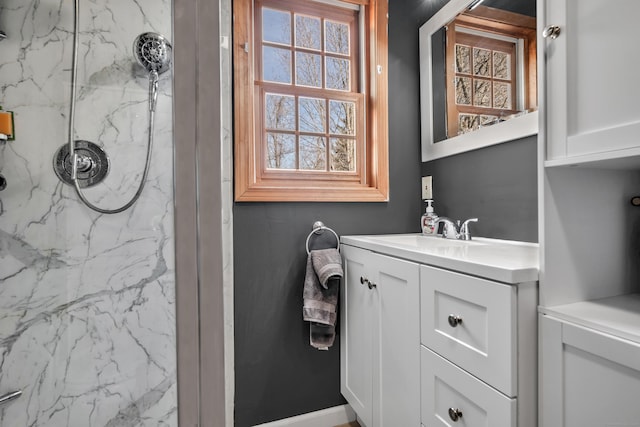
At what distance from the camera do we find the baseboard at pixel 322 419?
61.4 inches

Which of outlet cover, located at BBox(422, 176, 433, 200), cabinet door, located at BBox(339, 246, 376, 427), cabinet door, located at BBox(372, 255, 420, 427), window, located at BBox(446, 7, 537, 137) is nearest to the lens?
cabinet door, located at BBox(372, 255, 420, 427)

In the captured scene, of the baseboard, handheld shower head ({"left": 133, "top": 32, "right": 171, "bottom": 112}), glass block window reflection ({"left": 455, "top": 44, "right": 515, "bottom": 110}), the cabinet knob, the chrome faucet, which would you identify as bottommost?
the baseboard

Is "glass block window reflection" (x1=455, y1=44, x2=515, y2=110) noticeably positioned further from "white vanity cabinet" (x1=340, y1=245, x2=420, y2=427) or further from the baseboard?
the baseboard

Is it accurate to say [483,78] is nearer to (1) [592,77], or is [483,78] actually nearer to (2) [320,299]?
→ (1) [592,77]

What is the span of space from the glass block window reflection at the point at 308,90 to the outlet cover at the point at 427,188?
391 millimetres

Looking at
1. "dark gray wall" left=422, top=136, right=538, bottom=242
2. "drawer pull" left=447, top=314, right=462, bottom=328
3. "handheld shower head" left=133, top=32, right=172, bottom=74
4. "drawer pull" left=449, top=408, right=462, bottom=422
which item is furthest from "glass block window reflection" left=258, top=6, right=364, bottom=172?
"drawer pull" left=449, top=408, right=462, bottom=422

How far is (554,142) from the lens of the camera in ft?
2.53

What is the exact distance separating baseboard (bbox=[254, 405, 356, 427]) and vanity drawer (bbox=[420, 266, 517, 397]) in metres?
0.89

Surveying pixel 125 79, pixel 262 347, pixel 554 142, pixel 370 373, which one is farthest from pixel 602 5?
pixel 262 347

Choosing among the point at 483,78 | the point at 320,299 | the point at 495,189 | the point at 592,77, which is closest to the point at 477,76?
the point at 483,78

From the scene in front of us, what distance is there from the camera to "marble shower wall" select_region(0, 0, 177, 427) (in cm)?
69

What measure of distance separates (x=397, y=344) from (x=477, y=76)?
1.18m

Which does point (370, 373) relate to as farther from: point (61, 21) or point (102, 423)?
point (61, 21)

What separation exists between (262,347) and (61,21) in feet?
4.48
